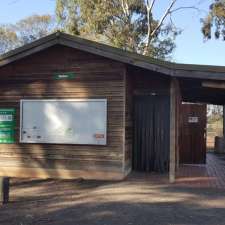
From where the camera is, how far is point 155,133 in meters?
14.1

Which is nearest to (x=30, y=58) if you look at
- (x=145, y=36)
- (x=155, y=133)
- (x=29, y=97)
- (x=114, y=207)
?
(x=29, y=97)

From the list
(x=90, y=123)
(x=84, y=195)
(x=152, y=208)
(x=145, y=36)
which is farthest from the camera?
(x=145, y=36)

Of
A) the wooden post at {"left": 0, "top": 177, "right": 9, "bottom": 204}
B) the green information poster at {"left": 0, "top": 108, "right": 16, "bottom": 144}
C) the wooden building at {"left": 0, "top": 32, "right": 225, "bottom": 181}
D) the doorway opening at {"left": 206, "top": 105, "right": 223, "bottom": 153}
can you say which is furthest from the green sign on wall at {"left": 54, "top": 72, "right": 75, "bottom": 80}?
the doorway opening at {"left": 206, "top": 105, "right": 223, "bottom": 153}

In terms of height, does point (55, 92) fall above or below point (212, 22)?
below

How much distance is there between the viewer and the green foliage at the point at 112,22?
32.9 meters

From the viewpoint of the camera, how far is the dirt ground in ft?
26.9

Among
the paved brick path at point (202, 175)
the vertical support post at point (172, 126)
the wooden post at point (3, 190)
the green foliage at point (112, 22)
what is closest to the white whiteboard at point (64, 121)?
the vertical support post at point (172, 126)

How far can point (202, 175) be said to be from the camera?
14.0 metres

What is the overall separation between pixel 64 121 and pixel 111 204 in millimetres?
4605

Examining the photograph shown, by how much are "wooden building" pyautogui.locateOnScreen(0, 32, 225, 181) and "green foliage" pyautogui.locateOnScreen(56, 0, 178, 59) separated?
19403mm

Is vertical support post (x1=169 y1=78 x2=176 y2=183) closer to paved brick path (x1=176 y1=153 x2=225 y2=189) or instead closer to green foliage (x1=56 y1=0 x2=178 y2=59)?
paved brick path (x1=176 y1=153 x2=225 y2=189)

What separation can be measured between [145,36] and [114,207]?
27.3m

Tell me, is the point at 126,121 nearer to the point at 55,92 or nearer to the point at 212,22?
the point at 55,92

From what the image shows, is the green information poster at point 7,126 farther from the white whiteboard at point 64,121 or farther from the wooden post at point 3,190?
the wooden post at point 3,190
